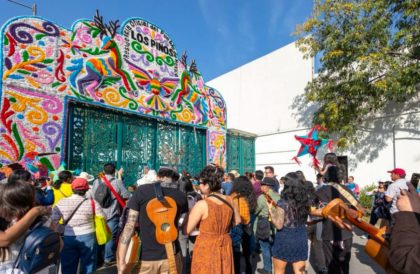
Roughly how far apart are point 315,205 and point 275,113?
11.6m

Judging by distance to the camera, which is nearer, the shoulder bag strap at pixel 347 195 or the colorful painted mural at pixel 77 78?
the shoulder bag strap at pixel 347 195

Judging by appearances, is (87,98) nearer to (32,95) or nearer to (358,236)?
(32,95)

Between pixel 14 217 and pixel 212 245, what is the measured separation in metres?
1.63

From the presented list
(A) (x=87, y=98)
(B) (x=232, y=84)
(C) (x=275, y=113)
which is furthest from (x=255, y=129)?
(A) (x=87, y=98)

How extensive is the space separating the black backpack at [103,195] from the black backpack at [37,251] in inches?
111

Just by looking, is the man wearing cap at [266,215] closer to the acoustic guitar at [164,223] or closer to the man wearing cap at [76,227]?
the acoustic guitar at [164,223]

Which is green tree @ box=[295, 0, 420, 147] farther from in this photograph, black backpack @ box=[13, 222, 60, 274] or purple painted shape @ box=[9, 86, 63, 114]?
black backpack @ box=[13, 222, 60, 274]

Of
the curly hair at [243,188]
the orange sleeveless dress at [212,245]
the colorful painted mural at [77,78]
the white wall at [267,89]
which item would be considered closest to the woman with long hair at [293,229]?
the orange sleeveless dress at [212,245]

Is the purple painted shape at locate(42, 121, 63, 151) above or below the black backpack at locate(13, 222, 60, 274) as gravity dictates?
above

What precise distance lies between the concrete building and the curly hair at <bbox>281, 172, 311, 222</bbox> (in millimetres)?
9841

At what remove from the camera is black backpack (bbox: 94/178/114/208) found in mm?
4703

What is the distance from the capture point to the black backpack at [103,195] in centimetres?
470

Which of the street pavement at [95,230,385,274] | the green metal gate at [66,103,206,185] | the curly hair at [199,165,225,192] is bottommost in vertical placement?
the street pavement at [95,230,385,274]

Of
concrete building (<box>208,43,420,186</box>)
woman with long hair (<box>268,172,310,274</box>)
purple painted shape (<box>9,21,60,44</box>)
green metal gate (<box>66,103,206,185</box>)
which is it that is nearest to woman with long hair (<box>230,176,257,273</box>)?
woman with long hair (<box>268,172,310,274</box>)
